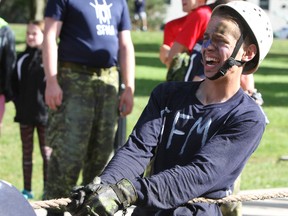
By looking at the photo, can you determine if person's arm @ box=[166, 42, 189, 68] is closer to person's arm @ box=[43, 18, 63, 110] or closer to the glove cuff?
person's arm @ box=[43, 18, 63, 110]

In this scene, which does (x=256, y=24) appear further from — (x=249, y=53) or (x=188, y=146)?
(x=188, y=146)

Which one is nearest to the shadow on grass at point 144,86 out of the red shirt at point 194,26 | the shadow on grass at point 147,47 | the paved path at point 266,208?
the paved path at point 266,208

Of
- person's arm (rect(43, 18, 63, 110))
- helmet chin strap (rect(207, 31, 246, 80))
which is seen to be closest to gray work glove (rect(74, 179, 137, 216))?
helmet chin strap (rect(207, 31, 246, 80))

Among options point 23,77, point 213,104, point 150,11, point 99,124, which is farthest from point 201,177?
point 150,11

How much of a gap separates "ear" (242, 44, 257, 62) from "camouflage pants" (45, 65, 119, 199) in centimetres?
241

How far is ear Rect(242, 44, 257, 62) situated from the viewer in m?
3.49

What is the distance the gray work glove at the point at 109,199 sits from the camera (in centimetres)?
287

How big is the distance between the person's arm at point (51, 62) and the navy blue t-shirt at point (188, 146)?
7.32 feet

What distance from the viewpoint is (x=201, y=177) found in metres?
3.21

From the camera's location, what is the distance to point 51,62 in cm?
572

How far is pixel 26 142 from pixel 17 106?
357 mm

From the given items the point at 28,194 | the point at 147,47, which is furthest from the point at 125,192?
the point at 147,47

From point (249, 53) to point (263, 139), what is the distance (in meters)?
8.11

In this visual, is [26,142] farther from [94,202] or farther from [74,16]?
[94,202]
